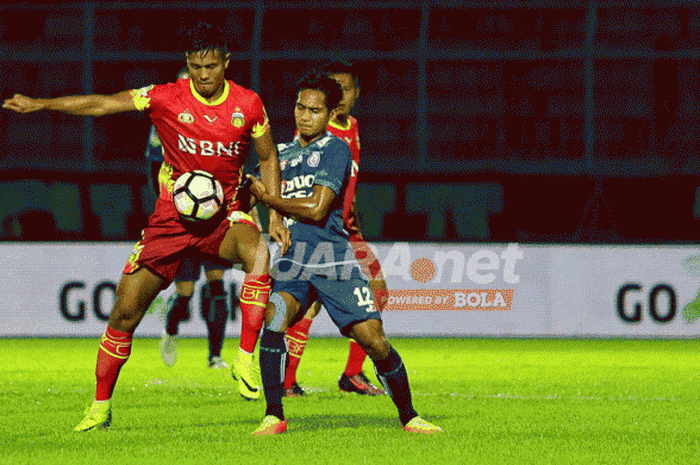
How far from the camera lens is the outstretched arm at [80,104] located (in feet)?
16.5

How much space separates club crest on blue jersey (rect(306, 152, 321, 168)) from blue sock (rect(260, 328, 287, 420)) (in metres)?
0.82

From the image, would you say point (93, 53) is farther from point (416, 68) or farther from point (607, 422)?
point (607, 422)

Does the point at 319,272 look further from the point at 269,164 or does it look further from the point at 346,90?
the point at 346,90

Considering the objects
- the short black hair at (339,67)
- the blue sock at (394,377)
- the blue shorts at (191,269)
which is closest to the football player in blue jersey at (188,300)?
the blue shorts at (191,269)

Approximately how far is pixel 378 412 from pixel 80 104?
7.81 ft

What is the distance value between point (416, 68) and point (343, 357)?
229 inches

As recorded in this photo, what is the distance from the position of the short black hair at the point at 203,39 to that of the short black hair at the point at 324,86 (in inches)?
18.2

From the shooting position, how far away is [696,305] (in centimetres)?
1128

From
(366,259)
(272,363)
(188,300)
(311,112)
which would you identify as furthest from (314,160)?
(188,300)

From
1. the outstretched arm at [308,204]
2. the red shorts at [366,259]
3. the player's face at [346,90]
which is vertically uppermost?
the player's face at [346,90]

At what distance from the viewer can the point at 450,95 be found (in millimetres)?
14672

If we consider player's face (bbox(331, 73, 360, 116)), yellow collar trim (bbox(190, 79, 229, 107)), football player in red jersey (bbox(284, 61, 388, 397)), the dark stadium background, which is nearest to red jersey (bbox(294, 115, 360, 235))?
football player in red jersey (bbox(284, 61, 388, 397))

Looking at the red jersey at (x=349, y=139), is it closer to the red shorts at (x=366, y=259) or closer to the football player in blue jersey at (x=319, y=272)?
the red shorts at (x=366, y=259)

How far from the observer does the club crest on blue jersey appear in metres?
5.24
